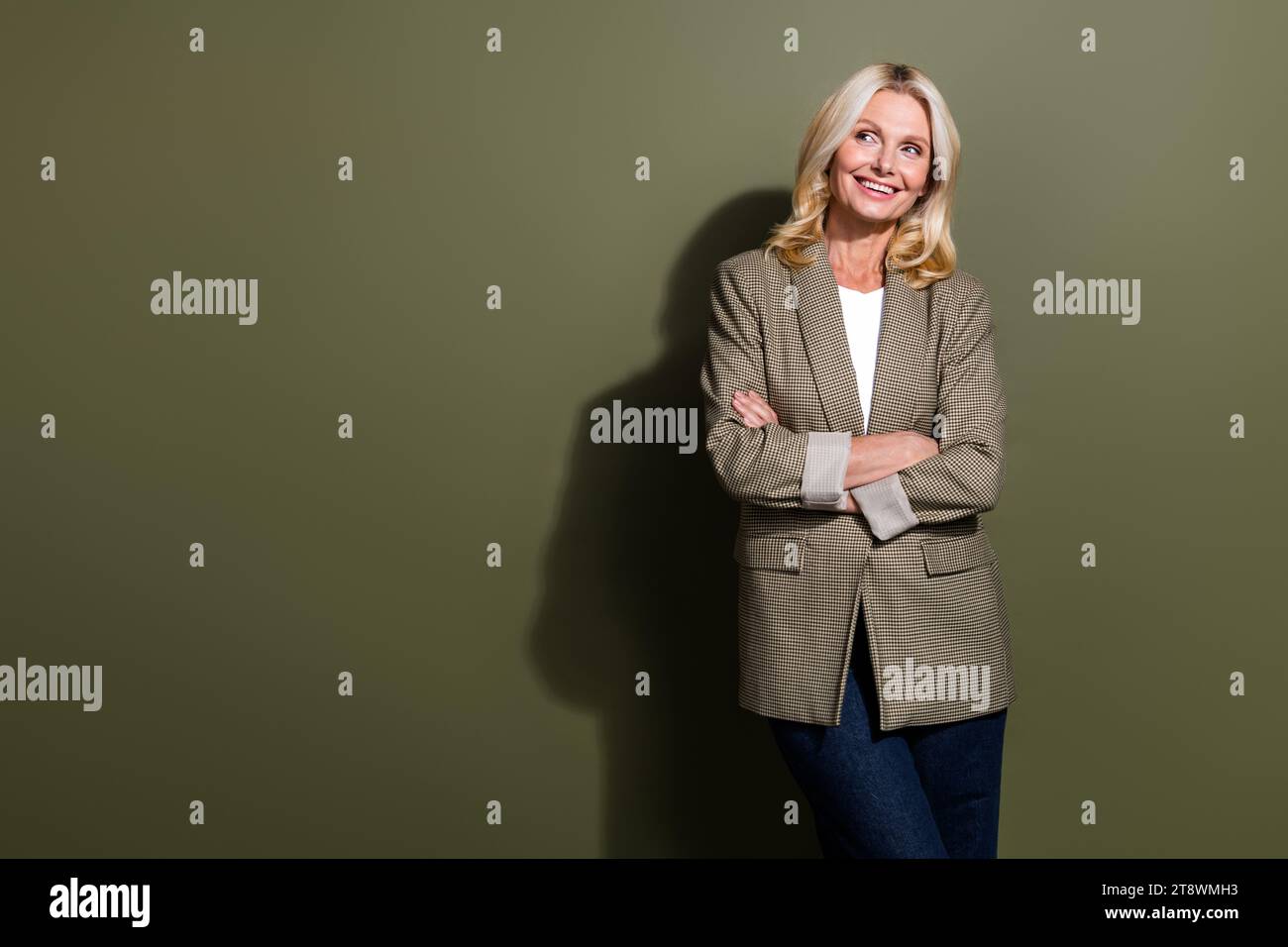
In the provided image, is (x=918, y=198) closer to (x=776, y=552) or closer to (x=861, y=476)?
(x=861, y=476)

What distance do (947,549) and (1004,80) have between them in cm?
106

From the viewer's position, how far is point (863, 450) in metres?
1.94

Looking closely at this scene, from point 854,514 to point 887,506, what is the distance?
59mm

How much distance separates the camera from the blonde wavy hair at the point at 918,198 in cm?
204

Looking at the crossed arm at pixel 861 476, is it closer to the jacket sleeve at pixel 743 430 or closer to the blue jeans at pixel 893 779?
the jacket sleeve at pixel 743 430

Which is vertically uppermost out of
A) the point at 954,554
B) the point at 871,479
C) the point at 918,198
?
the point at 918,198

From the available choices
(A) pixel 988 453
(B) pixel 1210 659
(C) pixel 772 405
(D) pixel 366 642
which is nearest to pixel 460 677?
(D) pixel 366 642

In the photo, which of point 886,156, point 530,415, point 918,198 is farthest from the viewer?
point 530,415

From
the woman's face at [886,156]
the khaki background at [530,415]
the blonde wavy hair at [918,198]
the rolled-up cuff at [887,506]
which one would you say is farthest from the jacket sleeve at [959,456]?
the khaki background at [530,415]

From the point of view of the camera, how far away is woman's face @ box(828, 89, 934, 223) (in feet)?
6.64

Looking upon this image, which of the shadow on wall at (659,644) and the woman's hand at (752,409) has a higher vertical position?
the woman's hand at (752,409)

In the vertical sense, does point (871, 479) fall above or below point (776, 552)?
above

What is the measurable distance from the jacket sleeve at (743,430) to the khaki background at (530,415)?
48 cm

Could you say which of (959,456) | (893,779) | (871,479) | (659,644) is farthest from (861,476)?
(659,644)
